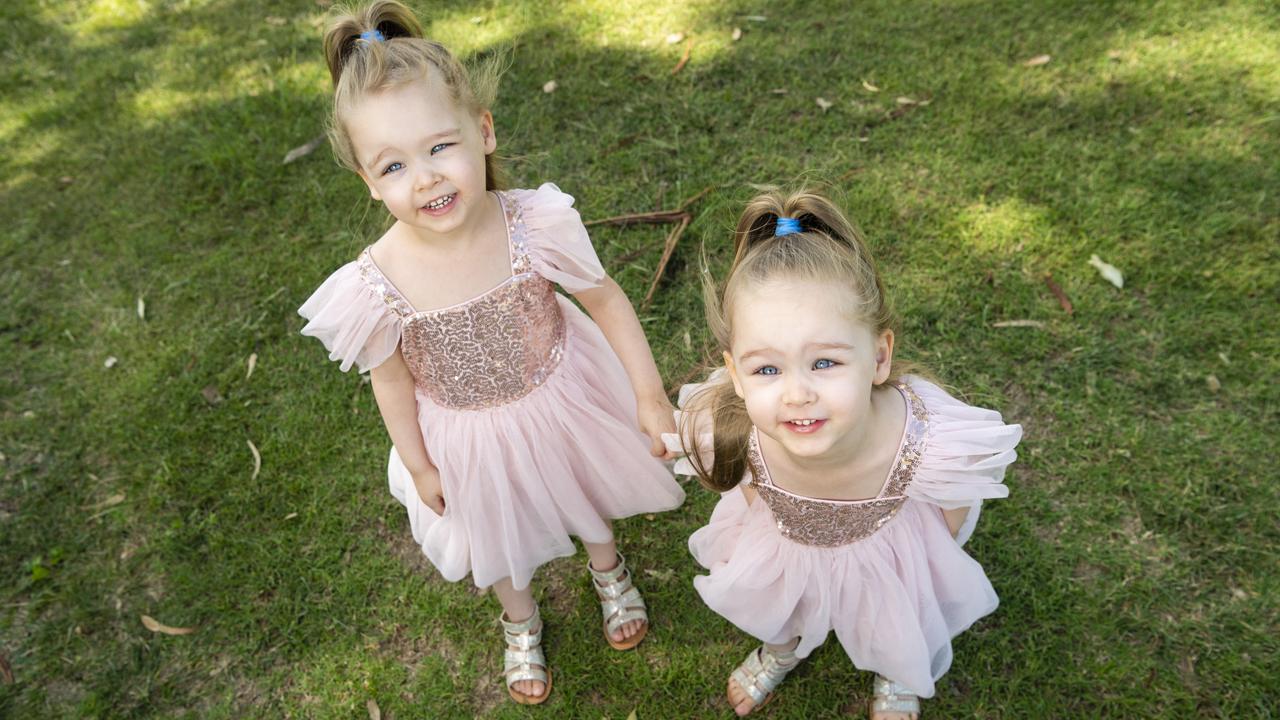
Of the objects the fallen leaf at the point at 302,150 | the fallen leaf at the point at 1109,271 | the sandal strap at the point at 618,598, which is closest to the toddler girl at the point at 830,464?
the sandal strap at the point at 618,598

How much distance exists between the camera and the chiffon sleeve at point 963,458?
178 cm

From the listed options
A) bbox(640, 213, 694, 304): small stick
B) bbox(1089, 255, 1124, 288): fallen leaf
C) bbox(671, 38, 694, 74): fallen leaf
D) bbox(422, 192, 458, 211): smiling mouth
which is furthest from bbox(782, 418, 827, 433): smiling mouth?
bbox(671, 38, 694, 74): fallen leaf

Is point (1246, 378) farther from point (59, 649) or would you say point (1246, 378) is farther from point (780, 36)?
point (59, 649)

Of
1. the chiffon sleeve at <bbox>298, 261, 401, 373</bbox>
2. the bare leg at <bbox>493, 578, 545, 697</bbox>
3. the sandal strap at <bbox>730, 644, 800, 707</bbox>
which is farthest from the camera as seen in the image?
the bare leg at <bbox>493, 578, 545, 697</bbox>

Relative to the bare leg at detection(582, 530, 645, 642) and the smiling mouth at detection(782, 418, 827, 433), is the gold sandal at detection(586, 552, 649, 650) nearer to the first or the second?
the bare leg at detection(582, 530, 645, 642)

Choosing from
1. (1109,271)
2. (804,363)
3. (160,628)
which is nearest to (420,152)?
(804,363)

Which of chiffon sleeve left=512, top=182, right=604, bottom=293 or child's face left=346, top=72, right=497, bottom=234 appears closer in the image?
child's face left=346, top=72, right=497, bottom=234

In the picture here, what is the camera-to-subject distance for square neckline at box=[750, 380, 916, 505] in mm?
1829

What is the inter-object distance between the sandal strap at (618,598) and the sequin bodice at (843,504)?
2.40ft

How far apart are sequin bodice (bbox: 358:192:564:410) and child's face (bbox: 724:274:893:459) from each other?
0.63 m

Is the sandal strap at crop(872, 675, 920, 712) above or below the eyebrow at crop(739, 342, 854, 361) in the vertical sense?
below

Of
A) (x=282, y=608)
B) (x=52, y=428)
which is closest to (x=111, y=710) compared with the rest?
(x=282, y=608)

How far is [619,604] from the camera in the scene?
261cm

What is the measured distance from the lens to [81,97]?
4.98 metres
